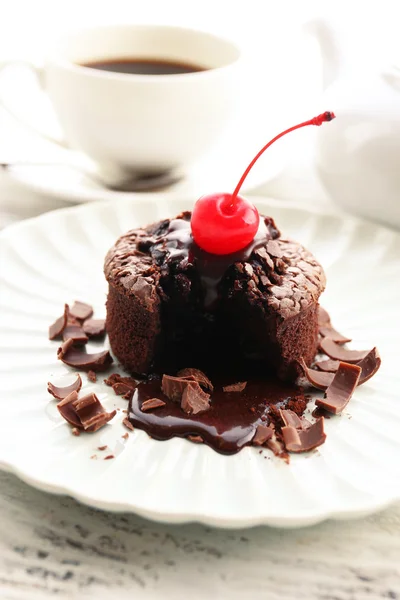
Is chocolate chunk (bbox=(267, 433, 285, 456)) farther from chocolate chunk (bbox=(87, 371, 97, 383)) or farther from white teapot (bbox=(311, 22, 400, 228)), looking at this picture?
white teapot (bbox=(311, 22, 400, 228))

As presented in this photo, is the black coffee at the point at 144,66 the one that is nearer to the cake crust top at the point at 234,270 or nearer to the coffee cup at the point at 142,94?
the coffee cup at the point at 142,94

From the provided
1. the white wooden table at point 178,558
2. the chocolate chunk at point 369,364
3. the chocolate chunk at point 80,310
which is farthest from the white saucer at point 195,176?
the white wooden table at point 178,558

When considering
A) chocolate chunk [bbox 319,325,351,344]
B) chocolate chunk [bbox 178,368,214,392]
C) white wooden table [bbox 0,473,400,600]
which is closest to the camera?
white wooden table [bbox 0,473,400,600]

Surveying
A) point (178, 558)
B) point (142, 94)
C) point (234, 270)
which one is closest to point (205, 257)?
point (234, 270)

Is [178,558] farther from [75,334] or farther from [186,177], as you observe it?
[186,177]

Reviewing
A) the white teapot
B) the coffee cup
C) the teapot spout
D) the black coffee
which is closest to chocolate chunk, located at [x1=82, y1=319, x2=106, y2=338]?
the coffee cup

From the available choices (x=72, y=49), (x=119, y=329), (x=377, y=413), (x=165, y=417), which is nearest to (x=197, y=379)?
(x=165, y=417)
